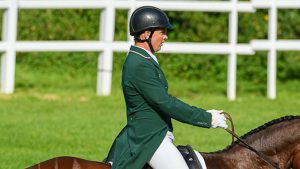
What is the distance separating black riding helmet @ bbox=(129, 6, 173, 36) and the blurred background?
4.90 meters

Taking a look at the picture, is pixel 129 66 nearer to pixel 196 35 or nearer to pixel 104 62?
pixel 104 62

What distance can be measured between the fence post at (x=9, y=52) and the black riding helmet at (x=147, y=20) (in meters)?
10.6

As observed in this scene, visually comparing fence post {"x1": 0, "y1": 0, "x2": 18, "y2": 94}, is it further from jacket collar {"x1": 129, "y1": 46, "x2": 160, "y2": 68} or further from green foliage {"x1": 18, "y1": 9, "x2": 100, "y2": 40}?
jacket collar {"x1": 129, "y1": 46, "x2": 160, "y2": 68}

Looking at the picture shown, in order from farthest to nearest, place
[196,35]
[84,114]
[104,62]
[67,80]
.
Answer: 1. [196,35]
2. [67,80]
3. [104,62]
4. [84,114]

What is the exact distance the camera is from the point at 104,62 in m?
18.1

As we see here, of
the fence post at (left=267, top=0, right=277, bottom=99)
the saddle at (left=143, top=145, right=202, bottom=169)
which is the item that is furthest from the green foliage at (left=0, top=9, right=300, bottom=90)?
the saddle at (left=143, top=145, right=202, bottom=169)

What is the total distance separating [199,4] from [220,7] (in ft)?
1.24

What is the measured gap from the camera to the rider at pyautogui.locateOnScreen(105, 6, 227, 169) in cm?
693

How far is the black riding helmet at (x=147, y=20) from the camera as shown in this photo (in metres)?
7.01

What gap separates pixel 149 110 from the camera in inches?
276

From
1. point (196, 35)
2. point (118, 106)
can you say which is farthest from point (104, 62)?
point (196, 35)

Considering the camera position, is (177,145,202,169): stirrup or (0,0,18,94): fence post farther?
(0,0,18,94): fence post

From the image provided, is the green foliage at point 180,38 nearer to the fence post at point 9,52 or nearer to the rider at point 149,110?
the fence post at point 9,52

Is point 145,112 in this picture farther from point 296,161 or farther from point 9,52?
point 9,52
